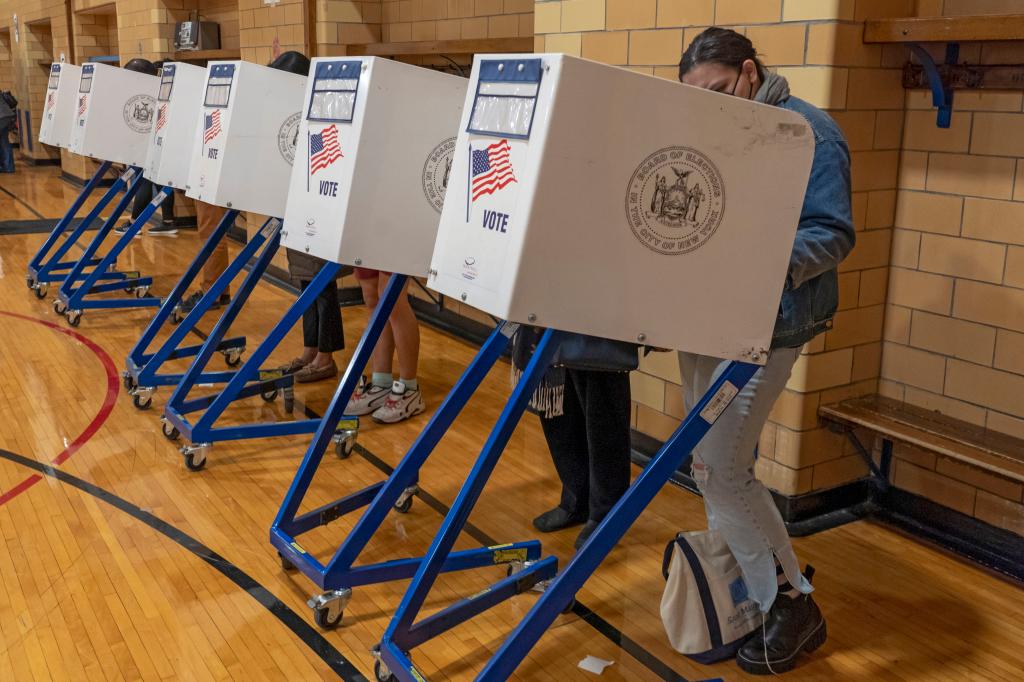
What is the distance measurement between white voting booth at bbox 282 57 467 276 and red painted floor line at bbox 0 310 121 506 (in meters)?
1.33

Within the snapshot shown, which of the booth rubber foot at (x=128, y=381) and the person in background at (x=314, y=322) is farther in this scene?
the booth rubber foot at (x=128, y=381)

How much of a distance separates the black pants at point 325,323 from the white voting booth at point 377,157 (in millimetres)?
1267

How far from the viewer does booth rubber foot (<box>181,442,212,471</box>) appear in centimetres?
334

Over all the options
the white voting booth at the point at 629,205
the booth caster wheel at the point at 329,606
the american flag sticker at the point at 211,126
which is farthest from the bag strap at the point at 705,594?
the american flag sticker at the point at 211,126

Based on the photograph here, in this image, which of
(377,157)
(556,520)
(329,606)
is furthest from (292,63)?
(329,606)

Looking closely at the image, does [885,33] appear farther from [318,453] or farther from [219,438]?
[219,438]

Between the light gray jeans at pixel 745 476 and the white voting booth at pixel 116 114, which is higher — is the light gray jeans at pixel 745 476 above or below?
below

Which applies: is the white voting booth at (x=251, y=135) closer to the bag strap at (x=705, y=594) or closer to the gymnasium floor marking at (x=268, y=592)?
the gymnasium floor marking at (x=268, y=592)

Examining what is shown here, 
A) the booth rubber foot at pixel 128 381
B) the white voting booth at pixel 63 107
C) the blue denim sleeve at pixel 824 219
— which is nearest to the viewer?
the blue denim sleeve at pixel 824 219

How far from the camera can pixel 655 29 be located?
325 centimetres

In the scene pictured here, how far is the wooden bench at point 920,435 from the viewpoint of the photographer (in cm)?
259

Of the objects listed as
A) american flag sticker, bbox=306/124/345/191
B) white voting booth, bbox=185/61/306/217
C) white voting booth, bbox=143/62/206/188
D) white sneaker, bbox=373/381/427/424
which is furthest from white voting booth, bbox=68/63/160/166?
american flag sticker, bbox=306/124/345/191

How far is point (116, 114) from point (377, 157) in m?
3.33

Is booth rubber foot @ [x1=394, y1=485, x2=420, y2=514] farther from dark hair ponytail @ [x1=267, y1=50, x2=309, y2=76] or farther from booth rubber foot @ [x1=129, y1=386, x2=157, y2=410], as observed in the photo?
dark hair ponytail @ [x1=267, y1=50, x2=309, y2=76]
